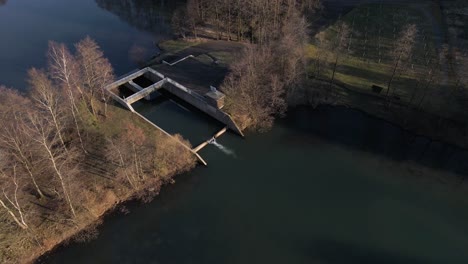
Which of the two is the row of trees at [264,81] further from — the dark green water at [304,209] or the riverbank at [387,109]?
the dark green water at [304,209]

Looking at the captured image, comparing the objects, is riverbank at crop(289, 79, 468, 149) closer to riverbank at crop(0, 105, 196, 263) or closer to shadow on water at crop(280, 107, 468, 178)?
shadow on water at crop(280, 107, 468, 178)

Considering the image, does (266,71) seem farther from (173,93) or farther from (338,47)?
(173,93)

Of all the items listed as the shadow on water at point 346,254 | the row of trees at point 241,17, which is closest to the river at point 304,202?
the shadow on water at point 346,254

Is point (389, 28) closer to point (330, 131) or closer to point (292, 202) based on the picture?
point (330, 131)

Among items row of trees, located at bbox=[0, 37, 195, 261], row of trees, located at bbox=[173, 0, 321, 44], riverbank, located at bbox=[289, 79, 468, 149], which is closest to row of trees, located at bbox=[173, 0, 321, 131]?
row of trees, located at bbox=[173, 0, 321, 44]

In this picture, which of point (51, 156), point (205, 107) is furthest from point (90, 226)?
point (205, 107)

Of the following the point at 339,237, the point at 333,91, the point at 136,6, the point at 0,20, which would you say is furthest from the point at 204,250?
the point at 0,20
